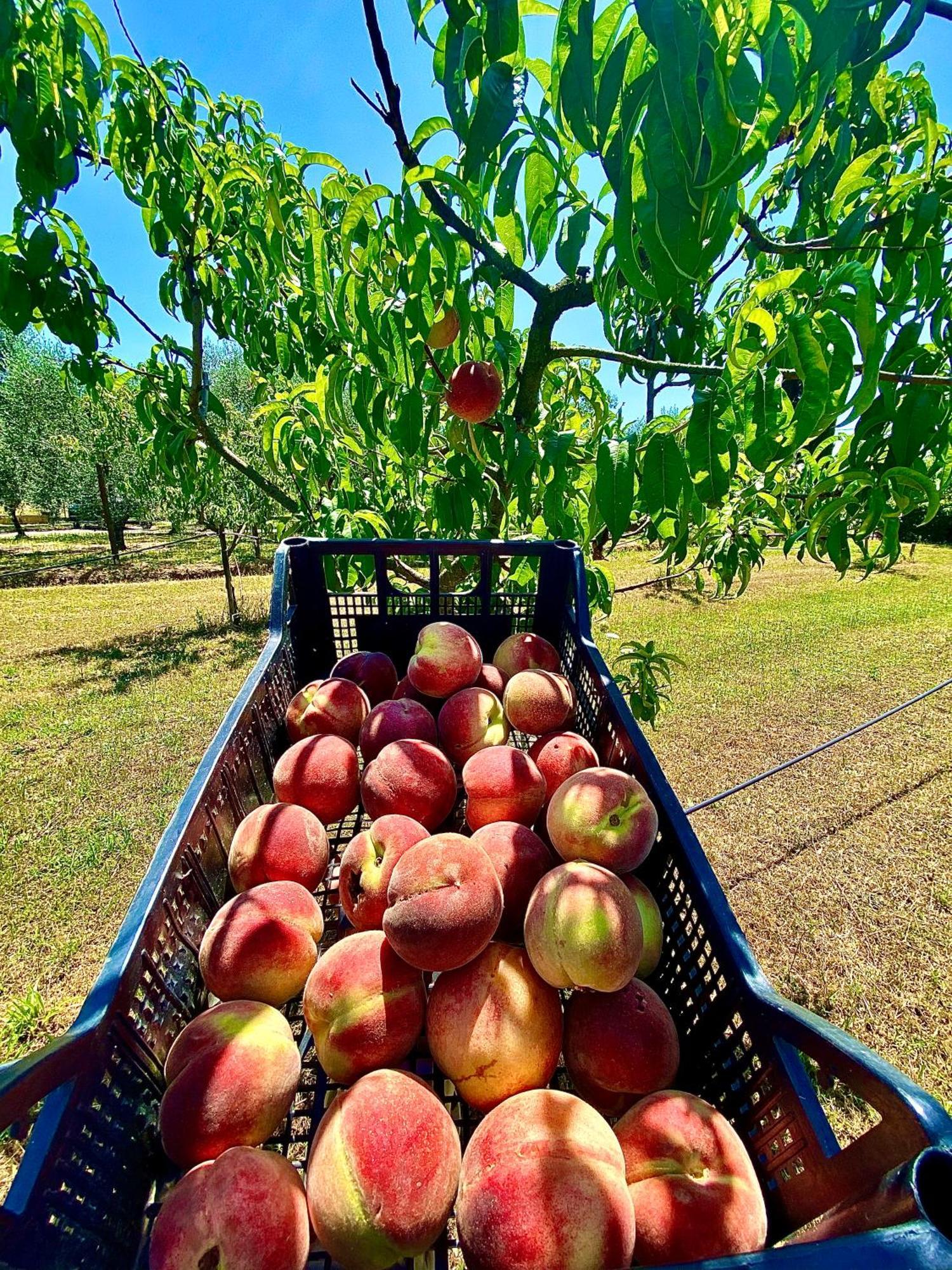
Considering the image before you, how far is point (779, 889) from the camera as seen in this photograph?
3297 mm

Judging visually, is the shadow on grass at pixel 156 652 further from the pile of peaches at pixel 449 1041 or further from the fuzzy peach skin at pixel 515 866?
the fuzzy peach skin at pixel 515 866

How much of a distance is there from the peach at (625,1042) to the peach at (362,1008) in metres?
0.29

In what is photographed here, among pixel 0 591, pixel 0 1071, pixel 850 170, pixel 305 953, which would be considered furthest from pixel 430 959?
pixel 0 591

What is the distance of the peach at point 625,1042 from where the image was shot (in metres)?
0.89

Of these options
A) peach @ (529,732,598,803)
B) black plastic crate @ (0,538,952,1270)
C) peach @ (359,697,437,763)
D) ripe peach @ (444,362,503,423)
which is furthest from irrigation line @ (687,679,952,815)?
ripe peach @ (444,362,503,423)

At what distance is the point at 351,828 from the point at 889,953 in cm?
297

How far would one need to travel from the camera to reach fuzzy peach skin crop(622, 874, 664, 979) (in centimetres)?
108

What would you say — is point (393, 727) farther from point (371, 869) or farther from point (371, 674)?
point (371, 869)

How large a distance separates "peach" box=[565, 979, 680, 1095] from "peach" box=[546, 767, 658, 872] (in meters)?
Result: 0.22

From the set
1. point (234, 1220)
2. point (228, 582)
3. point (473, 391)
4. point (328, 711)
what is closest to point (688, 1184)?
point (234, 1220)

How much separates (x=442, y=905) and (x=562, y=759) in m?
0.55

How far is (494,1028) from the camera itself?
919mm

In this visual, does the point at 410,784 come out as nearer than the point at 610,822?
No

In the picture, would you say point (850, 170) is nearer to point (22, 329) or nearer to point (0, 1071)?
point (0, 1071)
